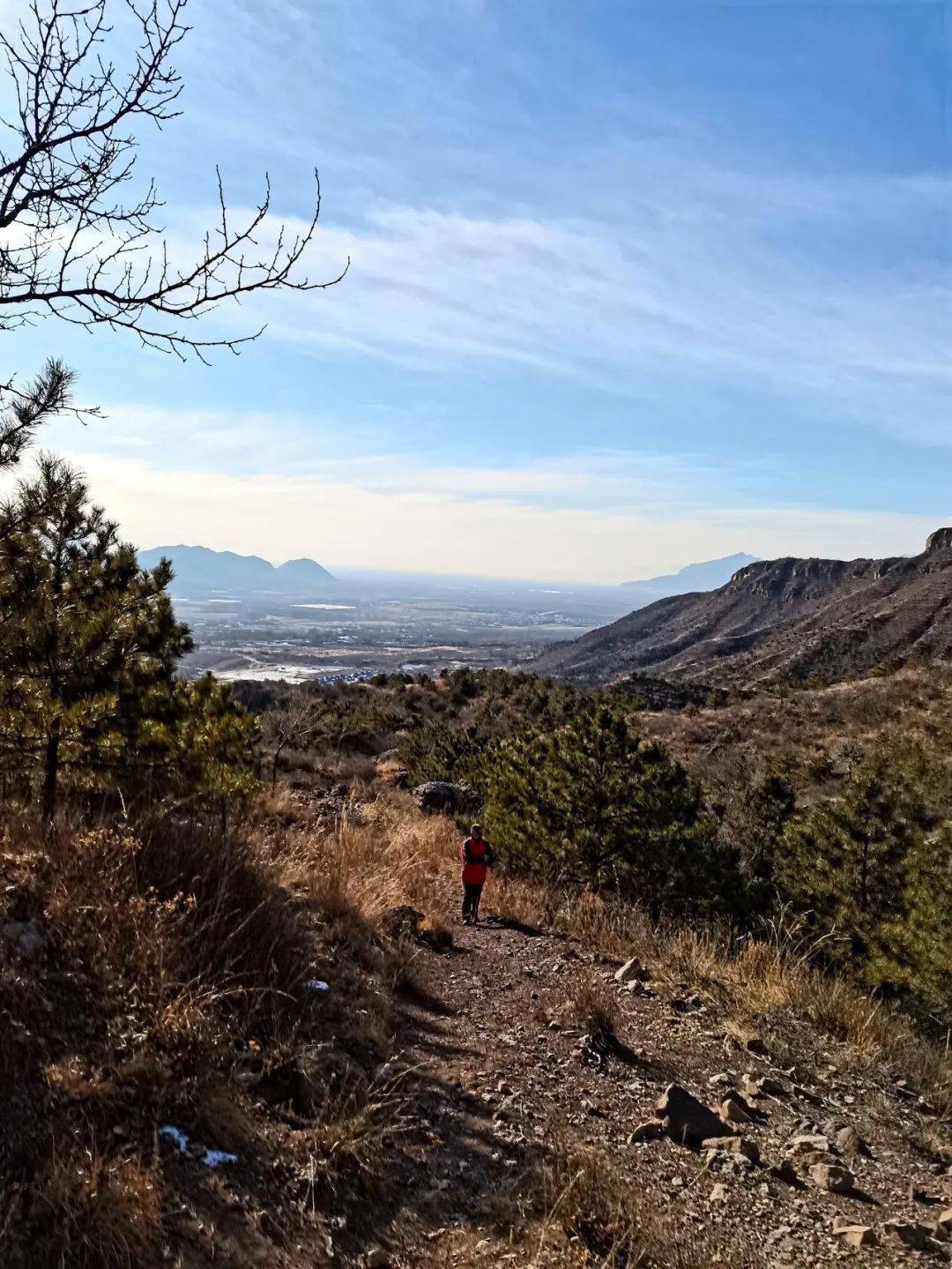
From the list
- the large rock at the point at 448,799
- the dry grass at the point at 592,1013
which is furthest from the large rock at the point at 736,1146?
the large rock at the point at 448,799

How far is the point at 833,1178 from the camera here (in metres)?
3.10

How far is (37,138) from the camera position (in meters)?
2.92

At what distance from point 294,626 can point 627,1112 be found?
195 meters

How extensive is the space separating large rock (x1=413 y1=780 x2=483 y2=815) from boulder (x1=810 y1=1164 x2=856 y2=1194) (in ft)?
43.9

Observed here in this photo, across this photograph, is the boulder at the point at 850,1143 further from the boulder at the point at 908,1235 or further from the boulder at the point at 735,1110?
the boulder at the point at 908,1235

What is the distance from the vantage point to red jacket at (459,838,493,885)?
7.57 metres

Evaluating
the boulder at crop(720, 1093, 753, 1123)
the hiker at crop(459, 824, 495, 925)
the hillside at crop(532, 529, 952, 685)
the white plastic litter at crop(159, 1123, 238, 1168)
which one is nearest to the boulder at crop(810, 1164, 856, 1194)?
the boulder at crop(720, 1093, 753, 1123)

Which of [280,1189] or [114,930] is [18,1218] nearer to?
[280,1189]

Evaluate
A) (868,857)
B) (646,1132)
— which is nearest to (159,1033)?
(646,1132)

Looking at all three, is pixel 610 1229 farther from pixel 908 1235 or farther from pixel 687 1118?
pixel 908 1235

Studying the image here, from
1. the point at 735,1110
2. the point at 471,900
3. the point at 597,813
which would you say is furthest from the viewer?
the point at 597,813

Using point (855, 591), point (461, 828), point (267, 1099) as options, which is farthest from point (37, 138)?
point (855, 591)

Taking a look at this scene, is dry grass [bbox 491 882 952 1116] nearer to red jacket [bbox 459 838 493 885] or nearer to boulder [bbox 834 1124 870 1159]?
boulder [bbox 834 1124 870 1159]

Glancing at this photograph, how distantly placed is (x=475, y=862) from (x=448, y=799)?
9722 mm
